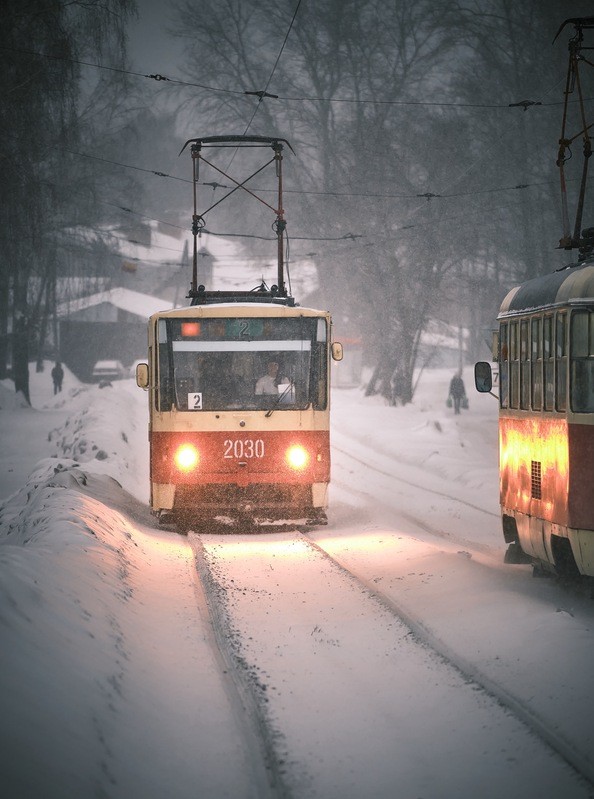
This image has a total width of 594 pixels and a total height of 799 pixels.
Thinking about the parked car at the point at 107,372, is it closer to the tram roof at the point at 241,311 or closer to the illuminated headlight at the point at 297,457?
the tram roof at the point at 241,311

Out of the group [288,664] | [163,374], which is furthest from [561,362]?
[163,374]

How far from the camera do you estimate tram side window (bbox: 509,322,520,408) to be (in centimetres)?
992

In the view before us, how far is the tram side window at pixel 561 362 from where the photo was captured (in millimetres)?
8438

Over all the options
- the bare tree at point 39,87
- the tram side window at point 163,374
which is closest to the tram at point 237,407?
the tram side window at point 163,374

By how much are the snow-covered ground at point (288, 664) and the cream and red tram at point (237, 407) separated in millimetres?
701

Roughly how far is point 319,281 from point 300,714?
143 feet

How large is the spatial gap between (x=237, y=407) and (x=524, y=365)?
4632 millimetres

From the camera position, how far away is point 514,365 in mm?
10078

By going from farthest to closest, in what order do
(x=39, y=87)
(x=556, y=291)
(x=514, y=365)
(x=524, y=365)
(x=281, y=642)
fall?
(x=39, y=87) → (x=514, y=365) → (x=524, y=365) → (x=556, y=291) → (x=281, y=642)

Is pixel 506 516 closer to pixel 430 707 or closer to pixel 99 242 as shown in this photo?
pixel 430 707

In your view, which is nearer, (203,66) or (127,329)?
(203,66)

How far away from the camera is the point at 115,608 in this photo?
7.77m

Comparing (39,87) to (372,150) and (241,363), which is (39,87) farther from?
(372,150)

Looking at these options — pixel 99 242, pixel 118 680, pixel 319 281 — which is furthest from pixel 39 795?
pixel 319 281
